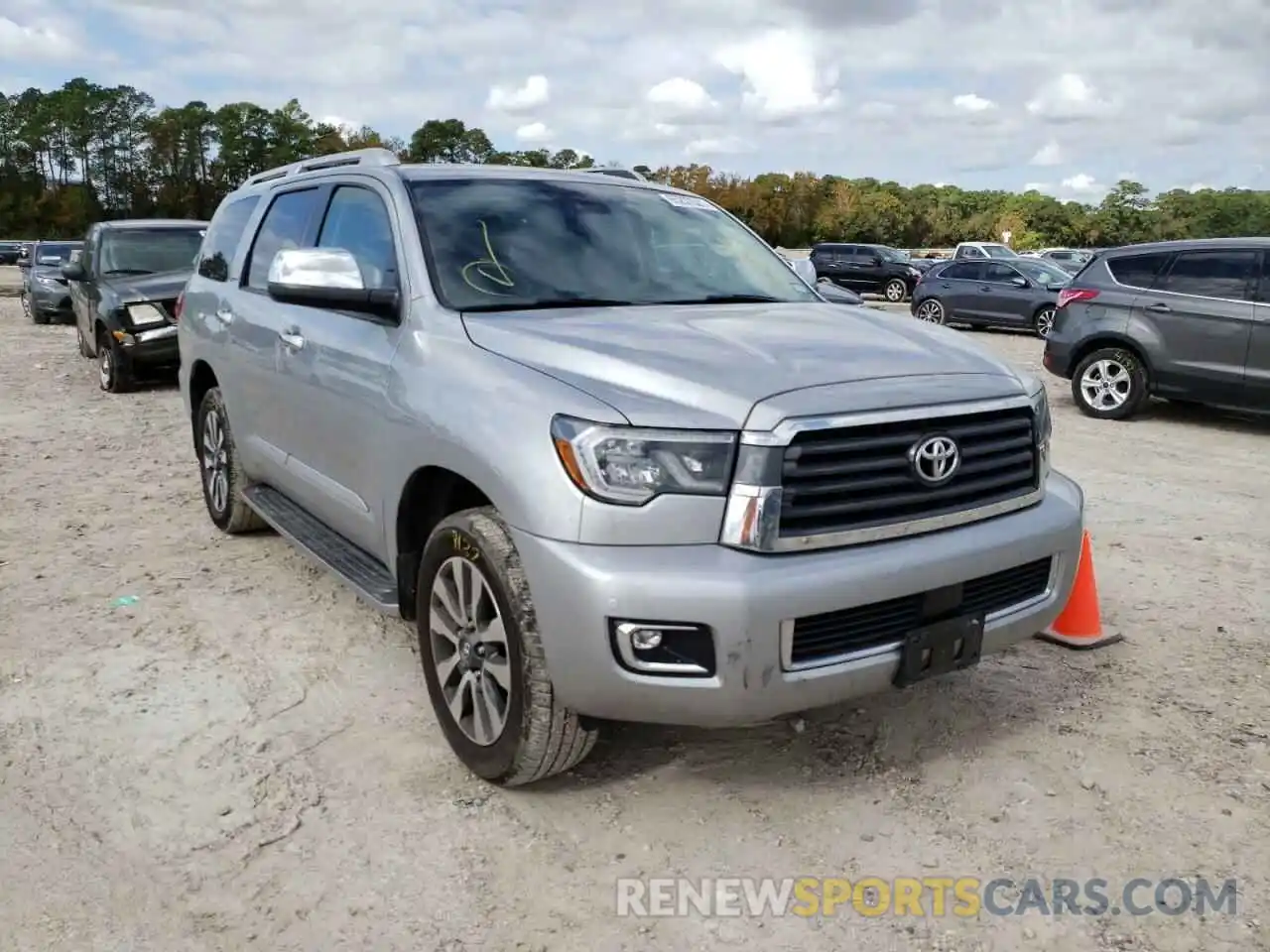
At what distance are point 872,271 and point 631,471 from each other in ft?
99.8

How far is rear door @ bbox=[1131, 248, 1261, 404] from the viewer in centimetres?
956

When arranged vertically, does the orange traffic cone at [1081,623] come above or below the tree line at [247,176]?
below

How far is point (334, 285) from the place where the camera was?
147 inches

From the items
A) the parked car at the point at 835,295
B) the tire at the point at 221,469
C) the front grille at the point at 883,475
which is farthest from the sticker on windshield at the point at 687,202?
the tire at the point at 221,469

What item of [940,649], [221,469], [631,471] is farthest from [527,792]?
[221,469]

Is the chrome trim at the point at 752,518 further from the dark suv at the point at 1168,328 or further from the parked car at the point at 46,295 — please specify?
the parked car at the point at 46,295

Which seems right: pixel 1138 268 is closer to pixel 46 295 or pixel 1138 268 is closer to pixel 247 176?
pixel 46 295

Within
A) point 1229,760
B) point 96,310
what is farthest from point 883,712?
point 96,310

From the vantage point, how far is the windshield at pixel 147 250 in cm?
1241

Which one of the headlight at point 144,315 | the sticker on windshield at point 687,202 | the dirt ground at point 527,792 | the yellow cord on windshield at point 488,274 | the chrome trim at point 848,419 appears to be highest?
the sticker on windshield at point 687,202

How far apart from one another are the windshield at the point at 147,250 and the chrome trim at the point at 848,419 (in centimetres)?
1104

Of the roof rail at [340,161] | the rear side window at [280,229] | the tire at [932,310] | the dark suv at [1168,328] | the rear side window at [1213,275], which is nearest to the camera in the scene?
the roof rail at [340,161]

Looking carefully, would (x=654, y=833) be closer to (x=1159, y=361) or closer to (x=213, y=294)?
(x=213, y=294)

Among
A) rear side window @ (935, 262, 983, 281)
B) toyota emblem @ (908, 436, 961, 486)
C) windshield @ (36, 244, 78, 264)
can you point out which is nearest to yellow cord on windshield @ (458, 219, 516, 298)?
toyota emblem @ (908, 436, 961, 486)
